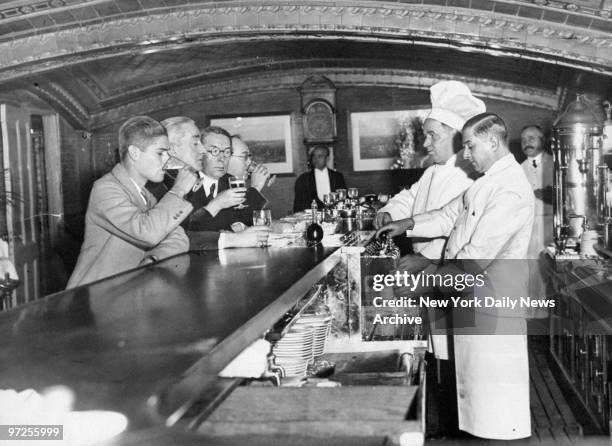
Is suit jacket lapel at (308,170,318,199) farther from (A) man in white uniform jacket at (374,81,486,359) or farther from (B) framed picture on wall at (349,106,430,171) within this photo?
(A) man in white uniform jacket at (374,81,486,359)

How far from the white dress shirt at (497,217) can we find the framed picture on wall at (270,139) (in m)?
6.67

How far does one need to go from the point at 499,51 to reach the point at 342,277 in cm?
438

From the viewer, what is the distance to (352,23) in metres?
6.26

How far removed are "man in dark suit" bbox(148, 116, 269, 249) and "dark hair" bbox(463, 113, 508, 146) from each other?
1038mm

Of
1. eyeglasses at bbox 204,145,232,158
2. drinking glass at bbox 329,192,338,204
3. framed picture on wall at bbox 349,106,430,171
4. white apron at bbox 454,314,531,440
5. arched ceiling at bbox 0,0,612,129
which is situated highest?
arched ceiling at bbox 0,0,612,129

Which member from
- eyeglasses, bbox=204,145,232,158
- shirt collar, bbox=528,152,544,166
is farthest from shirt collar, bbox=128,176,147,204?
shirt collar, bbox=528,152,544,166

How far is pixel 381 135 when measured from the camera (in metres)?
9.56

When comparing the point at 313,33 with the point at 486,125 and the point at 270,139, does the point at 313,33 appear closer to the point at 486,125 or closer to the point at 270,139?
the point at 270,139

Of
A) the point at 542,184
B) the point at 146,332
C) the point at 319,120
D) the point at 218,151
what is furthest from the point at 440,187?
the point at 319,120

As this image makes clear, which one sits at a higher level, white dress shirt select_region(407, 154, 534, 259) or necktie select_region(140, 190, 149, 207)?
necktie select_region(140, 190, 149, 207)

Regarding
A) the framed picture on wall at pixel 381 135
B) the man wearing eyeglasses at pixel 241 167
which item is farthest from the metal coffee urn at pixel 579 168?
the framed picture on wall at pixel 381 135

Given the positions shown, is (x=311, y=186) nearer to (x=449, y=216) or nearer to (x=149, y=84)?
(x=149, y=84)

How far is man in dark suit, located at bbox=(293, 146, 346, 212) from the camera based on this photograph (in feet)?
27.0

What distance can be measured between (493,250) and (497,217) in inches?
5.7
